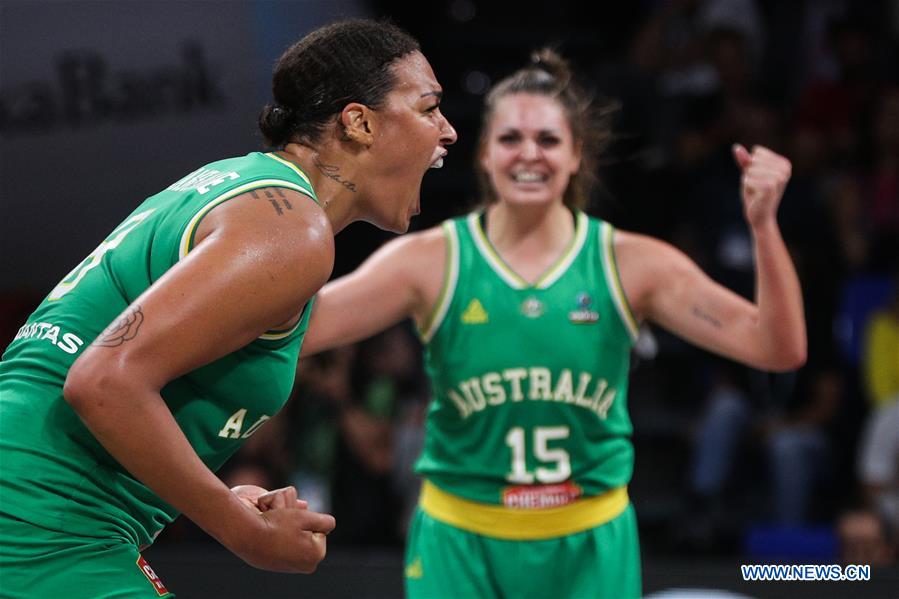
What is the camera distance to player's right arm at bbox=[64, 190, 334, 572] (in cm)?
161

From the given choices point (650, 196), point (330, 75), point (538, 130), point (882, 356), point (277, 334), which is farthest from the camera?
point (650, 196)

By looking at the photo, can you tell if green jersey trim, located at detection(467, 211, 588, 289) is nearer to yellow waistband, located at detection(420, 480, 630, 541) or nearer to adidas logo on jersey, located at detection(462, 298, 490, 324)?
adidas logo on jersey, located at detection(462, 298, 490, 324)

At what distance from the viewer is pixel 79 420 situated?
1.79 metres

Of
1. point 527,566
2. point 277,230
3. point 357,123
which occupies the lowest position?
point 527,566

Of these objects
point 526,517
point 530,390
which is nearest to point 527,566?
point 526,517

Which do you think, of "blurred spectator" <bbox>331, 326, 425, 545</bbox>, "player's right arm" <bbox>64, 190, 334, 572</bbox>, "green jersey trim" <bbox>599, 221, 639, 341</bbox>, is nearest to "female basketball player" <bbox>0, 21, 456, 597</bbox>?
"player's right arm" <bbox>64, 190, 334, 572</bbox>

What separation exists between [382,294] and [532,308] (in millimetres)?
423

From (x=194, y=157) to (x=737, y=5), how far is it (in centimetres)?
326

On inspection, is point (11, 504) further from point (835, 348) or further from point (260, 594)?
point (835, 348)

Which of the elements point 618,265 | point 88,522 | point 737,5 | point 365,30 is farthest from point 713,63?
point 88,522

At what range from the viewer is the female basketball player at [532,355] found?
315 centimetres

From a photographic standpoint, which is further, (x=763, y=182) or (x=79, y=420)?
(x=763, y=182)

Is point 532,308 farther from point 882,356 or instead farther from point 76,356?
point 882,356

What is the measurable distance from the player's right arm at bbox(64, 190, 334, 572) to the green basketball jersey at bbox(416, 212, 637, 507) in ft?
4.72
